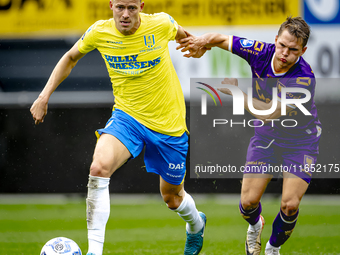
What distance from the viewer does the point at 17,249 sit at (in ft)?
13.4

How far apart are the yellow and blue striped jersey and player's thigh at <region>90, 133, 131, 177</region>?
12.5 inches

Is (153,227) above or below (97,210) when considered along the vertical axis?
below

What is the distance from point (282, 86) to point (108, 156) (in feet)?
4.67

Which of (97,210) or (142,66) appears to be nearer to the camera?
(97,210)

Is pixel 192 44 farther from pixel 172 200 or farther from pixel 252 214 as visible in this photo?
pixel 252 214

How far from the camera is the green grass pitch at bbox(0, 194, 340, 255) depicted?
4.12m

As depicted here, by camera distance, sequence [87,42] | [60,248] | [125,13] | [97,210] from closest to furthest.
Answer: [97,210] < [60,248] < [125,13] < [87,42]

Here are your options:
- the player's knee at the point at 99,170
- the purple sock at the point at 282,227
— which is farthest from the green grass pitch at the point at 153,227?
the player's knee at the point at 99,170

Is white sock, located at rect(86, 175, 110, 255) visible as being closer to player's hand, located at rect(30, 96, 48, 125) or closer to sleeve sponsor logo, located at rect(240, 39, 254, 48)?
player's hand, located at rect(30, 96, 48, 125)

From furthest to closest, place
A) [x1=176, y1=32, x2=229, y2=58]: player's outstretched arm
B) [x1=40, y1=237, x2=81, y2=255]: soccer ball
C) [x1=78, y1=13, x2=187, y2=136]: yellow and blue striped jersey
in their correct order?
[x1=176, y1=32, x2=229, y2=58]: player's outstretched arm < [x1=78, y1=13, x2=187, y2=136]: yellow and blue striped jersey < [x1=40, y1=237, x2=81, y2=255]: soccer ball

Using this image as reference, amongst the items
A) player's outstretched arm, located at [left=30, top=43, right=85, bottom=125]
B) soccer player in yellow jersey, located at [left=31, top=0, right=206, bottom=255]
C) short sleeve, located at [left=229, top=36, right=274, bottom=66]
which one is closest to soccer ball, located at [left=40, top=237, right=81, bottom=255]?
soccer player in yellow jersey, located at [left=31, top=0, right=206, bottom=255]

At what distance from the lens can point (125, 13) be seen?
307cm

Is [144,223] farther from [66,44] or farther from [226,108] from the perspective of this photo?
[66,44]

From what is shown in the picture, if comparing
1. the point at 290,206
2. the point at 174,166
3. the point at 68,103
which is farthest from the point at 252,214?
the point at 68,103
